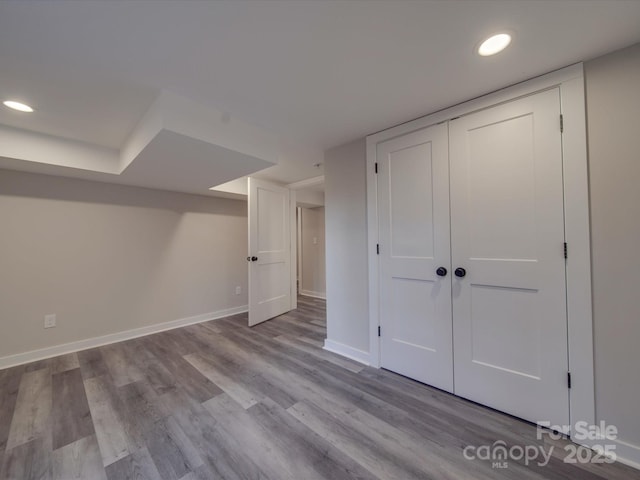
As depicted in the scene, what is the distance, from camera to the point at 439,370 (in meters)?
1.93

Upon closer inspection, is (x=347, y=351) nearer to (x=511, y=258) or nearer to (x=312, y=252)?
(x=511, y=258)

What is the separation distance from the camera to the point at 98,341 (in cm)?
290

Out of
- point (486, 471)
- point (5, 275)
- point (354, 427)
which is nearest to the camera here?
point (486, 471)

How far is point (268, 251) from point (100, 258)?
2.01 m

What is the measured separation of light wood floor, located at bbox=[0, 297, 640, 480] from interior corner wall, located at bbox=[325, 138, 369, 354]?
33 cm

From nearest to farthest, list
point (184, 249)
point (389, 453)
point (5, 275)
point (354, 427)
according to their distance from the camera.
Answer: point (389, 453)
point (354, 427)
point (5, 275)
point (184, 249)

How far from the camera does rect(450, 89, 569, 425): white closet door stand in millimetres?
1479

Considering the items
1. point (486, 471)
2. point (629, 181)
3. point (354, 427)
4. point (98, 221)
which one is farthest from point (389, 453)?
point (98, 221)

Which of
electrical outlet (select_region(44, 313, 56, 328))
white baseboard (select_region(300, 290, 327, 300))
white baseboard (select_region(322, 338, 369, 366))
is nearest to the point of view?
white baseboard (select_region(322, 338, 369, 366))

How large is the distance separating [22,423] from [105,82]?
2.29 meters

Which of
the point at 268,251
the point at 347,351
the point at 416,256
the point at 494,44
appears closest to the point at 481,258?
the point at 416,256

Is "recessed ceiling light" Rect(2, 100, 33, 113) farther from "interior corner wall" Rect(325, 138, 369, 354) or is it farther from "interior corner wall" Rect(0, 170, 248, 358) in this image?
"interior corner wall" Rect(325, 138, 369, 354)

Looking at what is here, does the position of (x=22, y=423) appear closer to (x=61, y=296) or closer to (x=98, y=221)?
(x=61, y=296)

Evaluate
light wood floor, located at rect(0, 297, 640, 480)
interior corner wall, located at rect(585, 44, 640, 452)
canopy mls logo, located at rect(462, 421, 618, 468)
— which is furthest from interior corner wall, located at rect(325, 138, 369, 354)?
interior corner wall, located at rect(585, 44, 640, 452)
